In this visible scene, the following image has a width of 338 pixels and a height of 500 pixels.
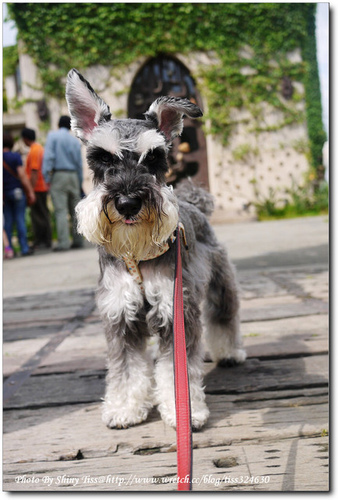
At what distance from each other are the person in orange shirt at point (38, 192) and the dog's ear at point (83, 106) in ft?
28.6

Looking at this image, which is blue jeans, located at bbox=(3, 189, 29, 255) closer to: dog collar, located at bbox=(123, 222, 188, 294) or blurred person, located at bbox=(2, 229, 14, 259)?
blurred person, located at bbox=(2, 229, 14, 259)

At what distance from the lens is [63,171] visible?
970 centimetres

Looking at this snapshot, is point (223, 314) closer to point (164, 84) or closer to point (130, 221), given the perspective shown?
point (130, 221)

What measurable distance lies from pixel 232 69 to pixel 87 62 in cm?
457

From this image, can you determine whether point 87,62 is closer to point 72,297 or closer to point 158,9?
point 158,9

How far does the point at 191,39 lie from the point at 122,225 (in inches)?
540

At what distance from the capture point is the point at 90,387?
9.77ft

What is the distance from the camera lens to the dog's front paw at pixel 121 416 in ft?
8.11

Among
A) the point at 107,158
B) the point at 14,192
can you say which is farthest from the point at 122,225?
the point at 14,192

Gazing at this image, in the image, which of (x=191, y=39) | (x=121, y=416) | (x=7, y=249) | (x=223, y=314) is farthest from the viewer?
(x=191, y=39)

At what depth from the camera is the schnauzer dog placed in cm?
203

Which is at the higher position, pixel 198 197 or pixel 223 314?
pixel 198 197

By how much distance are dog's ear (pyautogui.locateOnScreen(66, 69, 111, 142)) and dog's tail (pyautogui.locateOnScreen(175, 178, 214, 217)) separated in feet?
3.52

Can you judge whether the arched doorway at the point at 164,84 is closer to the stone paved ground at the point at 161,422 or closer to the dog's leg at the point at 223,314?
the stone paved ground at the point at 161,422
